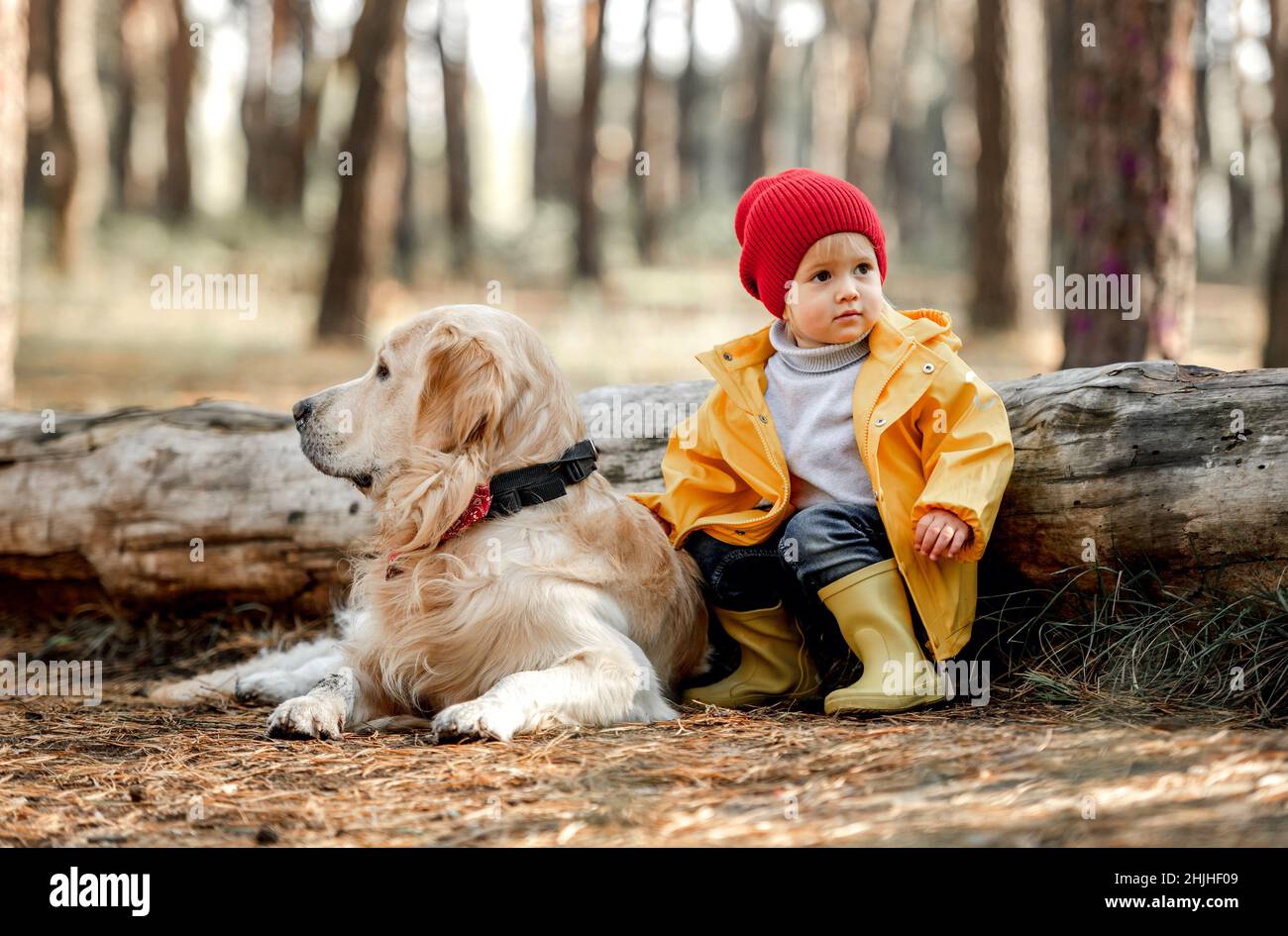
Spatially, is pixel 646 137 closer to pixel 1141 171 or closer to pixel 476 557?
pixel 1141 171

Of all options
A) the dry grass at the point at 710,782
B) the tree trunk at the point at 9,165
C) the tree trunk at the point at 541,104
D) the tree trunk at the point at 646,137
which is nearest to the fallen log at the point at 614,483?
the dry grass at the point at 710,782

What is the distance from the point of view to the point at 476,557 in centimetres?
371

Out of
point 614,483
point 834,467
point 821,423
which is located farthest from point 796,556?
point 614,483

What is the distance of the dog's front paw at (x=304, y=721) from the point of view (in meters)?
3.49

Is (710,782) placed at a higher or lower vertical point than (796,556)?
lower

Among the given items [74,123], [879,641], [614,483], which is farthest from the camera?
[74,123]

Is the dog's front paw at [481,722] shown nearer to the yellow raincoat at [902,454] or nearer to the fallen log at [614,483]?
the yellow raincoat at [902,454]

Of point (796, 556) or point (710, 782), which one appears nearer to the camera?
point (710, 782)

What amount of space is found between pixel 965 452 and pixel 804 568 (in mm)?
598

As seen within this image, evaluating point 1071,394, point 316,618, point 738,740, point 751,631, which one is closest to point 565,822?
point 738,740
